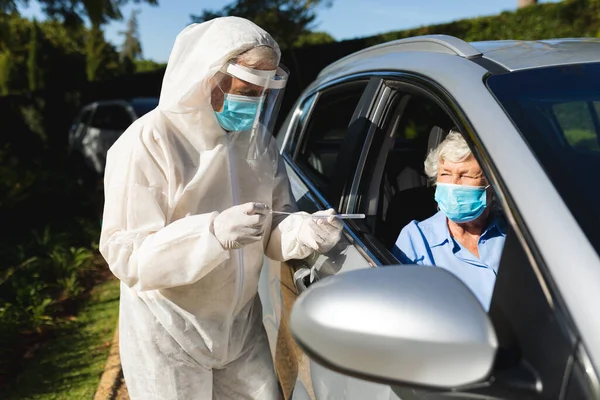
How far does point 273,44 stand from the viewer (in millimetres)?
1941

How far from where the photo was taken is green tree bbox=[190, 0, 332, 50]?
15852 mm

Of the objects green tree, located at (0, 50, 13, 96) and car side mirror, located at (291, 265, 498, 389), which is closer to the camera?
car side mirror, located at (291, 265, 498, 389)

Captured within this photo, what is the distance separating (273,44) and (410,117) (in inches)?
269

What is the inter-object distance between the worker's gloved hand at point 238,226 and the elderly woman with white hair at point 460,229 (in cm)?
58

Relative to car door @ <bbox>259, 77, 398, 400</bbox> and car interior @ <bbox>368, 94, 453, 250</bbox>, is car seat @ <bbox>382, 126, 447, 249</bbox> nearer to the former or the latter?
car interior @ <bbox>368, 94, 453, 250</bbox>

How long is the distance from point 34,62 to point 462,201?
21.0 m

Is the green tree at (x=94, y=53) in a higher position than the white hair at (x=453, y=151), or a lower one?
lower

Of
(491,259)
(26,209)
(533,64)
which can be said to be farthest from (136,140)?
(26,209)

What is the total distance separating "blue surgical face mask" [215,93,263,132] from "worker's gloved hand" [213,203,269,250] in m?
0.35

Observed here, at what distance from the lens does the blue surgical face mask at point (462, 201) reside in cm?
207

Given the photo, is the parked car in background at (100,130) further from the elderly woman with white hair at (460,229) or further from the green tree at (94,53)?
the green tree at (94,53)

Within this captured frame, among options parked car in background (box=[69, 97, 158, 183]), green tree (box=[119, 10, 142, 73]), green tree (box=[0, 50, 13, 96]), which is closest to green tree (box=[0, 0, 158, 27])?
parked car in background (box=[69, 97, 158, 183])

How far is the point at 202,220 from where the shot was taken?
172 centimetres

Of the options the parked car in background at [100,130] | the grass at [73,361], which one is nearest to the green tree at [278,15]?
the parked car in background at [100,130]
